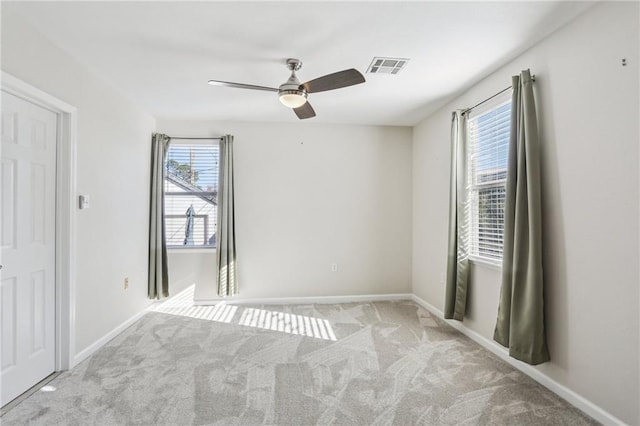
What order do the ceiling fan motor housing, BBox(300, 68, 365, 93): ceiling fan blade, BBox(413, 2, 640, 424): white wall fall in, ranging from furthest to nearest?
1. the ceiling fan motor housing
2. BBox(300, 68, 365, 93): ceiling fan blade
3. BBox(413, 2, 640, 424): white wall

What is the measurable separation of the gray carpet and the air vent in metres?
2.53

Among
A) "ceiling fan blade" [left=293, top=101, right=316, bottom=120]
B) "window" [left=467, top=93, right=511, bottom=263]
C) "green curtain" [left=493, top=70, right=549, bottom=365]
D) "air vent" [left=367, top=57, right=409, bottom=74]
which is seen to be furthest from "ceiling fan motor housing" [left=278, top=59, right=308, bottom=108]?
"window" [left=467, top=93, right=511, bottom=263]

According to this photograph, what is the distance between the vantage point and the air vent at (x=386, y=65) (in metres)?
2.52

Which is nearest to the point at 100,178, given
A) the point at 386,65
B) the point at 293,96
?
the point at 293,96

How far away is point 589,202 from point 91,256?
12.8 feet

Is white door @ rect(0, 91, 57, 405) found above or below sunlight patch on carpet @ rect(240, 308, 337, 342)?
above

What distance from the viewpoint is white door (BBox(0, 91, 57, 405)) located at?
78.4 inches

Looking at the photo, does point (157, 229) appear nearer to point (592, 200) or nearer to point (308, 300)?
point (308, 300)

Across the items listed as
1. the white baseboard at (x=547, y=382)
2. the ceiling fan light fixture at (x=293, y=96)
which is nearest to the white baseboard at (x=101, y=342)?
the ceiling fan light fixture at (x=293, y=96)

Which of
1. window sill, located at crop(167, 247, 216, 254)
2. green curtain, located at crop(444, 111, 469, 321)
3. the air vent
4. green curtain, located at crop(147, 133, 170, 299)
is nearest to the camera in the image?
the air vent

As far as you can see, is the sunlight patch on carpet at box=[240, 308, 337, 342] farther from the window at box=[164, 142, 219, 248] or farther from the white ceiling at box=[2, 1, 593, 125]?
the white ceiling at box=[2, 1, 593, 125]

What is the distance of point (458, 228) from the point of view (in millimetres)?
3195

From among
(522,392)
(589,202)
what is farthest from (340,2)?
(522,392)

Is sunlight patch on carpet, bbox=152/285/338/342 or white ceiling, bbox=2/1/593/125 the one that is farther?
sunlight patch on carpet, bbox=152/285/338/342
